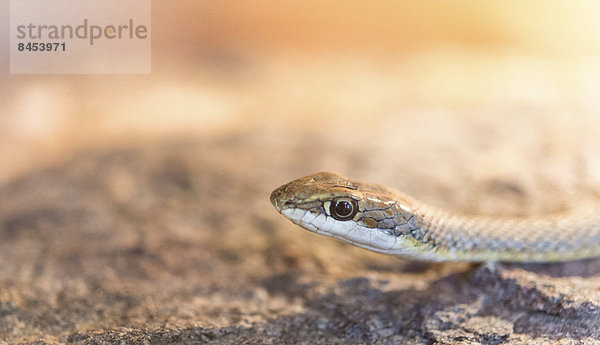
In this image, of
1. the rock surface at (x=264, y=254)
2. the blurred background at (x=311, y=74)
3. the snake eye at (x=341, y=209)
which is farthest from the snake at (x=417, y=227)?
the blurred background at (x=311, y=74)

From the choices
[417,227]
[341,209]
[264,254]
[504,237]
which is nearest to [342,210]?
[341,209]

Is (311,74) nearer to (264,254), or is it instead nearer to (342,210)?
(264,254)

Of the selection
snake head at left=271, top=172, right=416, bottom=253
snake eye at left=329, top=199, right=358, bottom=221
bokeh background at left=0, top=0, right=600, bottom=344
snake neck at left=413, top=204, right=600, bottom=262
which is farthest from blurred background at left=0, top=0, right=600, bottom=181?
snake eye at left=329, top=199, right=358, bottom=221

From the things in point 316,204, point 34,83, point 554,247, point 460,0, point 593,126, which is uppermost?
point 460,0

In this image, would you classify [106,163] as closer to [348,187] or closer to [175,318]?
[175,318]

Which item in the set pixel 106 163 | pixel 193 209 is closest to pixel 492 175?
pixel 193 209

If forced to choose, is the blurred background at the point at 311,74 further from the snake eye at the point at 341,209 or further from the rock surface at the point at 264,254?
the snake eye at the point at 341,209
